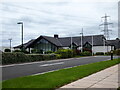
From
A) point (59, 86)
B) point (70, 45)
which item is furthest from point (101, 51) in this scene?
point (59, 86)

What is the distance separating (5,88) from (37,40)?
171ft

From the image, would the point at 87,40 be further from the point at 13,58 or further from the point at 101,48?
the point at 13,58

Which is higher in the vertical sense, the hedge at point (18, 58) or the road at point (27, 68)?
the hedge at point (18, 58)

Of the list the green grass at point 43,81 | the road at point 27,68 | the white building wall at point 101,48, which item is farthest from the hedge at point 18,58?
the white building wall at point 101,48

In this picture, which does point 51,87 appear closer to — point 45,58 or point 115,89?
point 115,89

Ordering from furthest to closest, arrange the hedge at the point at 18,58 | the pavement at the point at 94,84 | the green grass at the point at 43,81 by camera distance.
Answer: the hedge at the point at 18,58 < the green grass at the point at 43,81 < the pavement at the point at 94,84

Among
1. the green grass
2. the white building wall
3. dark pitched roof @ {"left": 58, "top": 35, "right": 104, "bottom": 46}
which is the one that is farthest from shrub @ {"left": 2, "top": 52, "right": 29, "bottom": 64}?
the white building wall

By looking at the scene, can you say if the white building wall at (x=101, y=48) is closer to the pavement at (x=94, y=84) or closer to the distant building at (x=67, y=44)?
the distant building at (x=67, y=44)

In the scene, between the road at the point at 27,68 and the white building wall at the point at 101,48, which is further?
the white building wall at the point at 101,48

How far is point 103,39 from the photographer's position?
208ft

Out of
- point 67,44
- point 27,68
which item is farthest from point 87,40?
point 27,68

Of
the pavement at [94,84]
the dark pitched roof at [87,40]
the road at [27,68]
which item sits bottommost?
the road at [27,68]

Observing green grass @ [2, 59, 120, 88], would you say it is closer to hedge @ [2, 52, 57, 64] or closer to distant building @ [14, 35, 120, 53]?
hedge @ [2, 52, 57, 64]

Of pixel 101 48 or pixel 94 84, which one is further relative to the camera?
pixel 101 48
